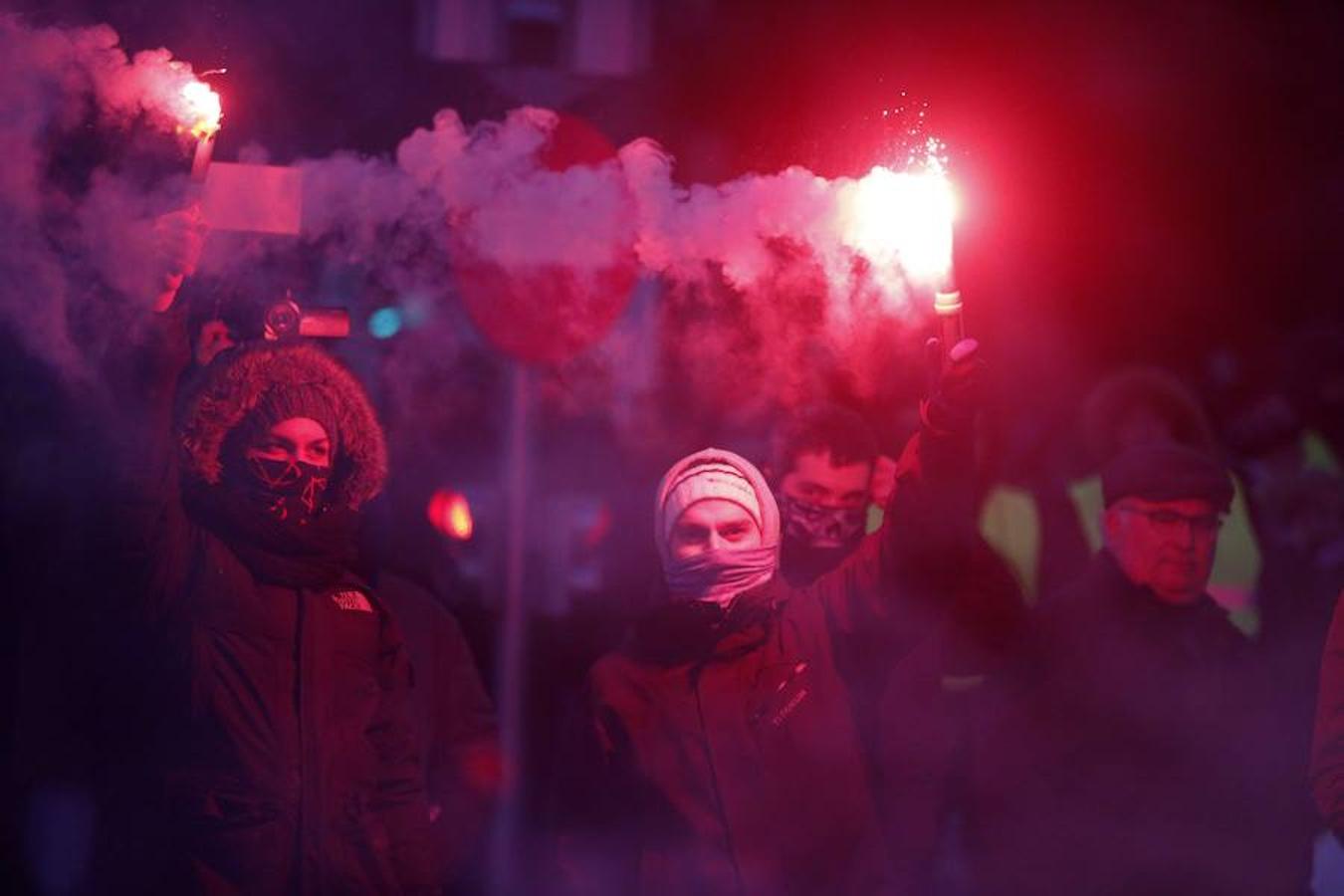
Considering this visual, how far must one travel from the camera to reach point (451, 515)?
4469 mm

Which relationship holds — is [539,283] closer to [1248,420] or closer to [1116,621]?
[1116,621]

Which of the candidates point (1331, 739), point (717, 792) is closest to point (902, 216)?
point (717, 792)

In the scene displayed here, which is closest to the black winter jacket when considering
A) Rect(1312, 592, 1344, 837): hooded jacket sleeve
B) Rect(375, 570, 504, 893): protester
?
Rect(375, 570, 504, 893): protester

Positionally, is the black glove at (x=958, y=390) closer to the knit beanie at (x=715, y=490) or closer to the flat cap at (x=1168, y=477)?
the knit beanie at (x=715, y=490)

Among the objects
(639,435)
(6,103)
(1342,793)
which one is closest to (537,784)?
(639,435)

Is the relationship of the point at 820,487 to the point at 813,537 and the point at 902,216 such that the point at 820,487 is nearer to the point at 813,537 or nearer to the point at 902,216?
the point at 813,537

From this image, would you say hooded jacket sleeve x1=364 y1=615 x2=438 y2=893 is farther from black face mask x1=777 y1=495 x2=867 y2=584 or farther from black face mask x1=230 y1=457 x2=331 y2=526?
black face mask x1=777 y1=495 x2=867 y2=584

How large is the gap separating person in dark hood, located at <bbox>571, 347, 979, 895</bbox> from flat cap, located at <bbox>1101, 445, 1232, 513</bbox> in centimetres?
82

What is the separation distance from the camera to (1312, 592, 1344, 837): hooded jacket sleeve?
381 cm

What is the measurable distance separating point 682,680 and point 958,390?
1.14 metres

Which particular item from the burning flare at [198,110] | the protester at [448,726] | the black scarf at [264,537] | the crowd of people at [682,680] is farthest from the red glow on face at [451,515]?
the burning flare at [198,110]

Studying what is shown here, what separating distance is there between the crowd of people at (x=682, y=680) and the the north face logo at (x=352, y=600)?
15 millimetres

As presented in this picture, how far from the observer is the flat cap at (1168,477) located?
4.17 metres

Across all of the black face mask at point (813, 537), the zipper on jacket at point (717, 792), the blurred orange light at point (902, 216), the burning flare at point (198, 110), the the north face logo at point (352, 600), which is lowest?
the zipper on jacket at point (717, 792)
